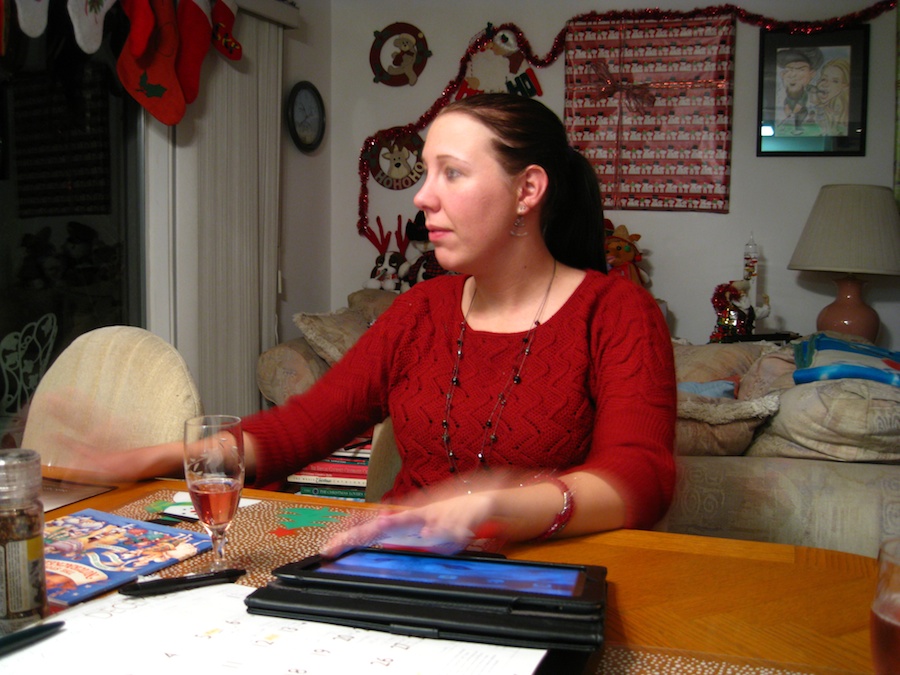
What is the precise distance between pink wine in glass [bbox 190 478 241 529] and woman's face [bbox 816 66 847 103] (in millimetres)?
3656

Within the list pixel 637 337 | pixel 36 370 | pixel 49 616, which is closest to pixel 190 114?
pixel 36 370

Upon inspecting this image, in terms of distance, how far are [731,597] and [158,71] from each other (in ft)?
8.84

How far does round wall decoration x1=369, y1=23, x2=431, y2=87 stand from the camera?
13.9 ft

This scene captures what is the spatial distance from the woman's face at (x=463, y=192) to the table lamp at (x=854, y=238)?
2.44m

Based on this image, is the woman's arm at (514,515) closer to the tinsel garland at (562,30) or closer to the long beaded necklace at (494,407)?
the long beaded necklace at (494,407)

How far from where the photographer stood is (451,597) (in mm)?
680

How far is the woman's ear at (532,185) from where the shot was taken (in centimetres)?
141

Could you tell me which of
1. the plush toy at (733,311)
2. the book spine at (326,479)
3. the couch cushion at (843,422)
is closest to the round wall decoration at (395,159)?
the plush toy at (733,311)

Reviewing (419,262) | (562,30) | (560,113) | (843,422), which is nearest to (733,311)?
(560,113)

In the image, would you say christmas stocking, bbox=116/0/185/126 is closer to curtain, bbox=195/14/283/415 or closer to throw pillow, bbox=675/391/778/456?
curtain, bbox=195/14/283/415

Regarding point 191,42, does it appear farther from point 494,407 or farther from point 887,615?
point 887,615

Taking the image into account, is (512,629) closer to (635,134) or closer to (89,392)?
(89,392)

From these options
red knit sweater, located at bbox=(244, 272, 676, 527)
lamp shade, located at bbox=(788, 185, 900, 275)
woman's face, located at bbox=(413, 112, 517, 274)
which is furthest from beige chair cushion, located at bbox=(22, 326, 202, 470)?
lamp shade, located at bbox=(788, 185, 900, 275)

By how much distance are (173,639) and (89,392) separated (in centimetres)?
95
